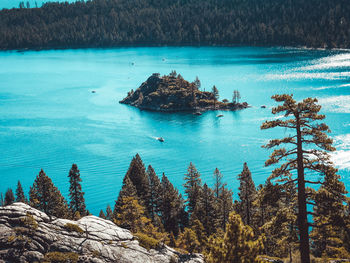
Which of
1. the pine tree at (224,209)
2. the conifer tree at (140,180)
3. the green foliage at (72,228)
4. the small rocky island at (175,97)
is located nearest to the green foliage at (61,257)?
the green foliage at (72,228)

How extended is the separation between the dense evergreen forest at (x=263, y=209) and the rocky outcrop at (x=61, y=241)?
92.8 inches

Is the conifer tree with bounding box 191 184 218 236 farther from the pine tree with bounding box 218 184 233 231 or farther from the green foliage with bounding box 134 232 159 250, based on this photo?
the green foliage with bounding box 134 232 159 250

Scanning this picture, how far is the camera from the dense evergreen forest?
2191cm

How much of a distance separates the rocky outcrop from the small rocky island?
143710 mm

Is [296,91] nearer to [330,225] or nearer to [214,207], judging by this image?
[214,207]

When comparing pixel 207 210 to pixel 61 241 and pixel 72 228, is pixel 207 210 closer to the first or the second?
pixel 72 228

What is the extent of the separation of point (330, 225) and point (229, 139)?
10443 cm

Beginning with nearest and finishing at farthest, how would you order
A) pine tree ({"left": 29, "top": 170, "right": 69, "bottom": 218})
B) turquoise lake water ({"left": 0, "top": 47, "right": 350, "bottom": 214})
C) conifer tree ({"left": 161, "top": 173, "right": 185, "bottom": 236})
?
pine tree ({"left": 29, "top": 170, "right": 69, "bottom": 218})
conifer tree ({"left": 161, "top": 173, "right": 185, "bottom": 236})
turquoise lake water ({"left": 0, "top": 47, "right": 350, "bottom": 214})

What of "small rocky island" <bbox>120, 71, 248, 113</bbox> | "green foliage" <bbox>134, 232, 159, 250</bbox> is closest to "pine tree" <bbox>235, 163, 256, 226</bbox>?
"green foliage" <bbox>134, 232, 159, 250</bbox>

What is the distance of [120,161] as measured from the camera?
111375 millimetres

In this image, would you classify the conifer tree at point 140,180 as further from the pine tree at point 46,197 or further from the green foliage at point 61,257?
the green foliage at point 61,257

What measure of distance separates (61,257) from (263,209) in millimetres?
34544

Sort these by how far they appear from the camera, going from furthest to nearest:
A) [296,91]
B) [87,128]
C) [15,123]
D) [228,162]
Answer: [296,91] → [15,123] → [87,128] → [228,162]

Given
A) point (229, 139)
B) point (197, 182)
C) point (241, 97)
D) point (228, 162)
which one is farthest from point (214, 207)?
point (241, 97)
